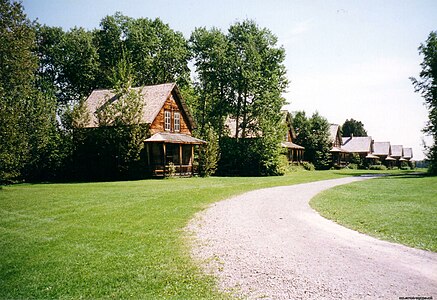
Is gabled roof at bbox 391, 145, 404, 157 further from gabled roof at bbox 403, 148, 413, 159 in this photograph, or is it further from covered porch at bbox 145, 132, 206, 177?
covered porch at bbox 145, 132, 206, 177

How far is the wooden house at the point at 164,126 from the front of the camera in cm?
2808

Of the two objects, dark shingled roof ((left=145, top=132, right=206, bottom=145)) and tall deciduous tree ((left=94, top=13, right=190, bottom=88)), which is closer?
dark shingled roof ((left=145, top=132, right=206, bottom=145))

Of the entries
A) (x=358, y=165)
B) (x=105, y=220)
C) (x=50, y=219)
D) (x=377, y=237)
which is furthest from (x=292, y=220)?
(x=358, y=165)

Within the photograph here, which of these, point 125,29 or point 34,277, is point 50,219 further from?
point 125,29

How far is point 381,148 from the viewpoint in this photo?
8138cm

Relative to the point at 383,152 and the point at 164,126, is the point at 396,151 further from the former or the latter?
the point at 164,126

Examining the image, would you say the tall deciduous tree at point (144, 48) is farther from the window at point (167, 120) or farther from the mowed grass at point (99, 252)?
the mowed grass at point (99, 252)

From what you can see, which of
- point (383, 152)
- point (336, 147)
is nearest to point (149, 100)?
point (336, 147)

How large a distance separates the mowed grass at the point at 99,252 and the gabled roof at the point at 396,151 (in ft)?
303

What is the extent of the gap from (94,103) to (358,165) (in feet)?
173

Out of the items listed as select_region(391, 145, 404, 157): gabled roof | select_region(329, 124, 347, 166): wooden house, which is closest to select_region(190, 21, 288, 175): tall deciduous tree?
select_region(329, 124, 347, 166): wooden house

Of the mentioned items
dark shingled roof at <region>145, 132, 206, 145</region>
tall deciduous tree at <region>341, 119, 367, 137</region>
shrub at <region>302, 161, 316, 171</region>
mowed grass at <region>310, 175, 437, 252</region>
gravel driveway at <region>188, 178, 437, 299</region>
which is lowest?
gravel driveway at <region>188, 178, 437, 299</region>

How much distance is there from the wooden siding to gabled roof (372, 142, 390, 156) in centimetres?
6663

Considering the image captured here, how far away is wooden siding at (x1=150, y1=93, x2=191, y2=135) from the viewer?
29.3 meters
